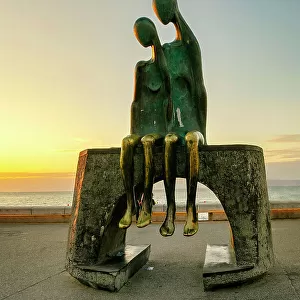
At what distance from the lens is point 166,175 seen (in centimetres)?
397

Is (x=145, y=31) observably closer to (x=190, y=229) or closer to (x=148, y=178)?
(x=148, y=178)

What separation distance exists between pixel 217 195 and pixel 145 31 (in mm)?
1960

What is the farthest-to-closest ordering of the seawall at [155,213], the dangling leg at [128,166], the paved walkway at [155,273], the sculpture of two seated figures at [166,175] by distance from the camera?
the seawall at [155,213]
the dangling leg at [128,166]
the sculpture of two seated figures at [166,175]
the paved walkway at [155,273]

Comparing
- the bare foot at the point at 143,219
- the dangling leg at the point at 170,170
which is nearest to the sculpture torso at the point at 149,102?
the dangling leg at the point at 170,170

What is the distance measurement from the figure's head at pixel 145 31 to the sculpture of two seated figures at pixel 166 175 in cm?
1

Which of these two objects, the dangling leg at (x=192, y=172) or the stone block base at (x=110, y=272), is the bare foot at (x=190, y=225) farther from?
the stone block base at (x=110, y=272)

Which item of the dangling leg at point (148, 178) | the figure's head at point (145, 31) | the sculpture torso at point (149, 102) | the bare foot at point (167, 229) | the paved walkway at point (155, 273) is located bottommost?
the paved walkway at point (155, 273)

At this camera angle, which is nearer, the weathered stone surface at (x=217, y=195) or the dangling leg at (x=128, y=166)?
the weathered stone surface at (x=217, y=195)

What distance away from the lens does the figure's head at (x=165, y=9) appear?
177 inches

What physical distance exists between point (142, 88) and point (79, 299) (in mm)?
2382

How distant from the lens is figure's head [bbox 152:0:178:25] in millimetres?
4484

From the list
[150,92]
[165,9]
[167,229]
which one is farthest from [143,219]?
[165,9]

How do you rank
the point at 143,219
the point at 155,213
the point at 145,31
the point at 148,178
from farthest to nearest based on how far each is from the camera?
the point at 155,213 < the point at 145,31 < the point at 148,178 < the point at 143,219

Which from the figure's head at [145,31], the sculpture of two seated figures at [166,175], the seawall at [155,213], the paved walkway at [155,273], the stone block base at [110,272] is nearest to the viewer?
the paved walkway at [155,273]
